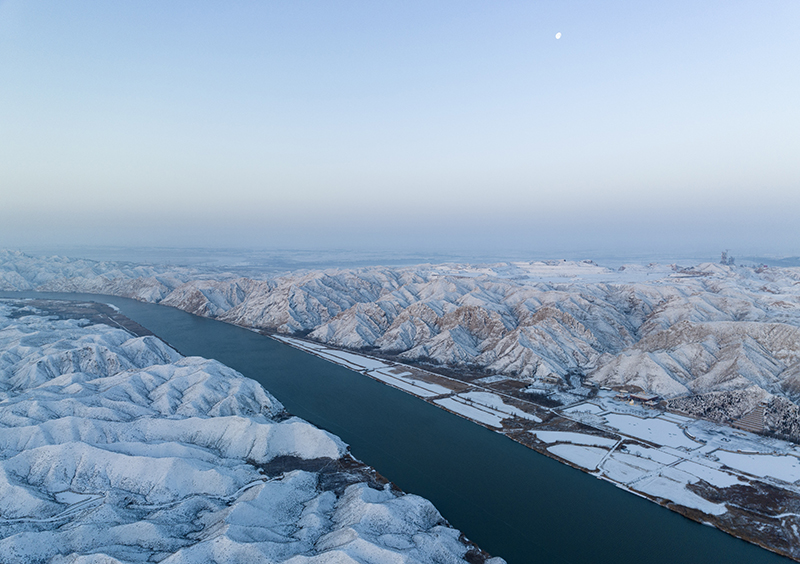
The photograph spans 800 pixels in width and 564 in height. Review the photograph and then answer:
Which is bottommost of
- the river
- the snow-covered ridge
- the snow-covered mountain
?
the river

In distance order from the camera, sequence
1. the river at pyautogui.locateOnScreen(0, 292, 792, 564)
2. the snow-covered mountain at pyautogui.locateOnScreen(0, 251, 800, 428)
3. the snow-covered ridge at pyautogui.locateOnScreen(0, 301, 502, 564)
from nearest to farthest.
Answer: the snow-covered ridge at pyautogui.locateOnScreen(0, 301, 502, 564), the river at pyautogui.locateOnScreen(0, 292, 792, 564), the snow-covered mountain at pyautogui.locateOnScreen(0, 251, 800, 428)

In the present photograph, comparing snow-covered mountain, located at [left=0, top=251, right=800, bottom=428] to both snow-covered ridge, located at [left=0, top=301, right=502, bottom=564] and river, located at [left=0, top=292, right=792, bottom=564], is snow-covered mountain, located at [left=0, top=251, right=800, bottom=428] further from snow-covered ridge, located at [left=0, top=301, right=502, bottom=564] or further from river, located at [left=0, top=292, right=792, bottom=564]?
snow-covered ridge, located at [left=0, top=301, right=502, bottom=564]

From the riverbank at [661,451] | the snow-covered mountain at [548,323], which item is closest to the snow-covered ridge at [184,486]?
the riverbank at [661,451]

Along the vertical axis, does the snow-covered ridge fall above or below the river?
above

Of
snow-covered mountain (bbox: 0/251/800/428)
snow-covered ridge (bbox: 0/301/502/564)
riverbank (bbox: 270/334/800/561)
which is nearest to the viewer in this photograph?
snow-covered ridge (bbox: 0/301/502/564)

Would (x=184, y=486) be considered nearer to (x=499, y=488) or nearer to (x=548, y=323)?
(x=499, y=488)

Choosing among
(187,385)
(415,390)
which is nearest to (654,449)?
(415,390)

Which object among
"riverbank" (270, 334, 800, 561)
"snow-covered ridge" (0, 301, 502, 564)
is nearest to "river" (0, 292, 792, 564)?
"riverbank" (270, 334, 800, 561)

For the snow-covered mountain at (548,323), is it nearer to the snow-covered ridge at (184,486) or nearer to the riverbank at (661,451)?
the riverbank at (661,451)
